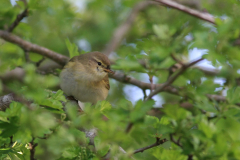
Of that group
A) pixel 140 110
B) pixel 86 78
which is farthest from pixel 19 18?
pixel 140 110

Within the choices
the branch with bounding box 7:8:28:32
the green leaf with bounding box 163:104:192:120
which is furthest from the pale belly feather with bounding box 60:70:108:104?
the green leaf with bounding box 163:104:192:120

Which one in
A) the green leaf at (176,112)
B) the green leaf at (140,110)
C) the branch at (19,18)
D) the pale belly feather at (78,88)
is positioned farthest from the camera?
the pale belly feather at (78,88)

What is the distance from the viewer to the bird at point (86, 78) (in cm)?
412

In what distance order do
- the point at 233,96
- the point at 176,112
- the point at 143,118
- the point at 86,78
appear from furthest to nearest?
the point at 86,78 → the point at 233,96 → the point at 176,112 → the point at 143,118

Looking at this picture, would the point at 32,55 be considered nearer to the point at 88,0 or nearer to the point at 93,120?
the point at 88,0

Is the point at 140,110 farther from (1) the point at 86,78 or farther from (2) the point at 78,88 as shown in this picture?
(1) the point at 86,78

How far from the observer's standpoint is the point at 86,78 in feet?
13.9

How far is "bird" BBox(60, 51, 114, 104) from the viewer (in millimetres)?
4125

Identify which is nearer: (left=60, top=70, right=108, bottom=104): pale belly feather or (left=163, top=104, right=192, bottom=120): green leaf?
(left=163, top=104, right=192, bottom=120): green leaf

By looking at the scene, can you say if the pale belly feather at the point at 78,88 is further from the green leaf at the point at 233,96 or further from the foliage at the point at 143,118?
the green leaf at the point at 233,96

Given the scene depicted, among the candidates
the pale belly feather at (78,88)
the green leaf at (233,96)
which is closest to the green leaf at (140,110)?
the green leaf at (233,96)

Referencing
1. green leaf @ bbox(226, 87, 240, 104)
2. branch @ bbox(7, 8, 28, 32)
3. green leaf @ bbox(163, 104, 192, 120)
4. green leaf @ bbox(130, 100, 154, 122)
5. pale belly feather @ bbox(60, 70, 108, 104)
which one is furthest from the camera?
pale belly feather @ bbox(60, 70, 108, 104)

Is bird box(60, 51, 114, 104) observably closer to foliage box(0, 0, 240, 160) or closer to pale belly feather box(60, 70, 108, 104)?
pale belly feather box(60, 70, 108, 104)

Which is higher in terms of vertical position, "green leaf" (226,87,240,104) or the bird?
"green leaf" (226,87,240,104)
